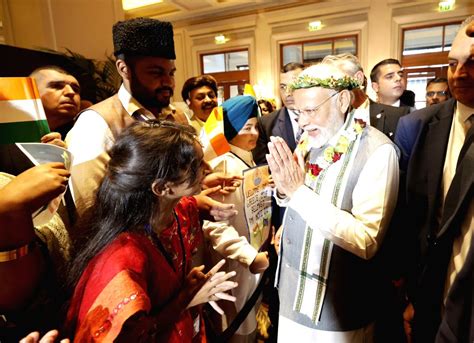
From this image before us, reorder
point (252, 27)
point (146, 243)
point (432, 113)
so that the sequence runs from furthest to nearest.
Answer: point (252, 27), point (432, 113), point (146, 243)

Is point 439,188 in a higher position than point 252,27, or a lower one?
lower

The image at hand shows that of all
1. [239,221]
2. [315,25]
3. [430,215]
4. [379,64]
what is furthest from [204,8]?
[430,215]

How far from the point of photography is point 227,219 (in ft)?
4.64

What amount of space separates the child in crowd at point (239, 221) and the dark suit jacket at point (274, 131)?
2.65 ft

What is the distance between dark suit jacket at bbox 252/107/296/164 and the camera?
2.51m

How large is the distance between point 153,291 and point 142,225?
20 centimetres

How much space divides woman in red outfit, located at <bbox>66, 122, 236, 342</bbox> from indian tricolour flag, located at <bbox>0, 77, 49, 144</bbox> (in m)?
0.23

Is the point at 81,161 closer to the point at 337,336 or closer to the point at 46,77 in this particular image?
the point at 46,77

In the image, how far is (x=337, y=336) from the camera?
125cm

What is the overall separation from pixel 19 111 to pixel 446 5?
7.17m

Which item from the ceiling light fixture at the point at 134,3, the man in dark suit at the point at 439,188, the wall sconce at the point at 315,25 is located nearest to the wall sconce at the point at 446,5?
the wall sconce at the point at 315,25

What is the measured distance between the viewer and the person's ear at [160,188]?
897mm

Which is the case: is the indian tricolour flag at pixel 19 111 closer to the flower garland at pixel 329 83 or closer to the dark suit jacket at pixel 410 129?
the flower garland at pixel 329 83

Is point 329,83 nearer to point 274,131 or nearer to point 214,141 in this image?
point 214,141
